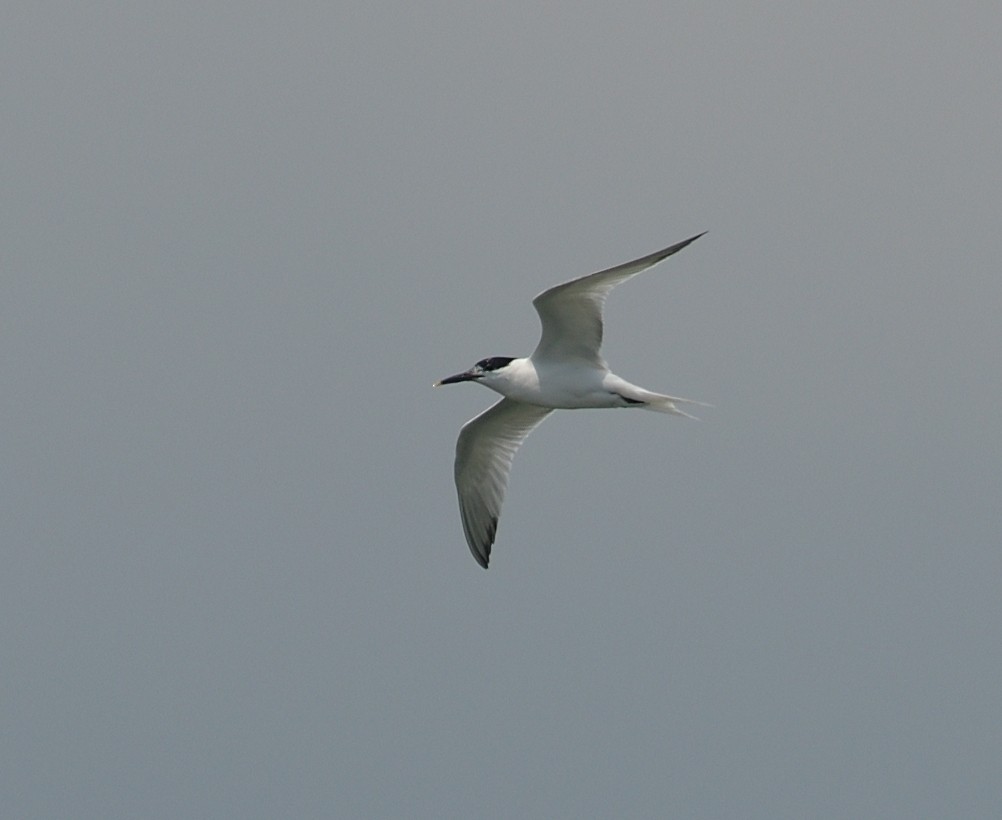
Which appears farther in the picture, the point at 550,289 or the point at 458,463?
the point at 458,463

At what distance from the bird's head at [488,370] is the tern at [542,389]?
0.03 ft

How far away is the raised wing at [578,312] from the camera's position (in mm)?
16359

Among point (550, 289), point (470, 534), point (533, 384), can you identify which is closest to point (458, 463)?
point (470, 534)

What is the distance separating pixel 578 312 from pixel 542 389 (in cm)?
117

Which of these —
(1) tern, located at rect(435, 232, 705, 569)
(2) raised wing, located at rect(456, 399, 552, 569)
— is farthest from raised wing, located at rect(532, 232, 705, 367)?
(2) raised wing, located at rect(456, 399, 552, 569)

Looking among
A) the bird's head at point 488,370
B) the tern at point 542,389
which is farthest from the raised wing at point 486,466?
the bird's head at point 488,370

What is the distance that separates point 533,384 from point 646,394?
1200mm

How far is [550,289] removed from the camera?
1669 cm

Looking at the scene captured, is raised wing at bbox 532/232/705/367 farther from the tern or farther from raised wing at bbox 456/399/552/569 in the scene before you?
raised wing at bbox 456/399/552/569

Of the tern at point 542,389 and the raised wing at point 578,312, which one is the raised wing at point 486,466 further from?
the raised wing at point 578,312

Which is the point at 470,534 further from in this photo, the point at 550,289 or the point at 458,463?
the point at 550,289

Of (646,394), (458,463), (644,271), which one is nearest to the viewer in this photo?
(644,271)

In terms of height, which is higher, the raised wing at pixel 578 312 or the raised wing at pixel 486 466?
the raised wing at pixel 578 312

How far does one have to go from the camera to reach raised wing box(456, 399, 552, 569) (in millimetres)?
20250
